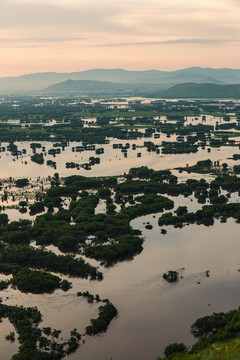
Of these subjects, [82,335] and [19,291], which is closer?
[82,335]

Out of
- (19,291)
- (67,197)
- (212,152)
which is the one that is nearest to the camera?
(19,291)

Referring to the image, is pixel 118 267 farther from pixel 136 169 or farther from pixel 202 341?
pixel 136 169

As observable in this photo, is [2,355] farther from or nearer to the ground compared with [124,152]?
nearer to the ground

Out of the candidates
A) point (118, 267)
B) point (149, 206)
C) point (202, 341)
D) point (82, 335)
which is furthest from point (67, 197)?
point (202, 341)

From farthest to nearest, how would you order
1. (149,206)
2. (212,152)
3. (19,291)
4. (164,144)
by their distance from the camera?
(164,144), (212,152), (149,206), (19,291)

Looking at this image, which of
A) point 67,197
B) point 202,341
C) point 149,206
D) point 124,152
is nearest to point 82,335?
point 202,341

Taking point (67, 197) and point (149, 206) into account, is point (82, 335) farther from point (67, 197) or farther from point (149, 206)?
point (67, 197)
